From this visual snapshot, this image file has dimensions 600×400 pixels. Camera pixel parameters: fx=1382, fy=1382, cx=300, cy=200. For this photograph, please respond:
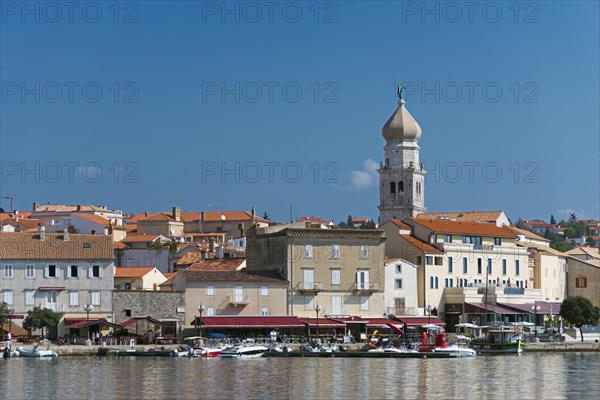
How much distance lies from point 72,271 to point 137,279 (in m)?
12.9

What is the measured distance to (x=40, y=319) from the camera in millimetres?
77812

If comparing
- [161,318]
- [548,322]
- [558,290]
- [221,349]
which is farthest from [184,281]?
[558,290]

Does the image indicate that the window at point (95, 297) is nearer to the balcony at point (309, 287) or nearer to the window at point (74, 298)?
the window at point (74, 298)

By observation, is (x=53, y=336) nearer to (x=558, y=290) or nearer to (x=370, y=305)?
(x=370, y=305)

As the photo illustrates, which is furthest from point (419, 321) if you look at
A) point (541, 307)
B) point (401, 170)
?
point (401, 170)

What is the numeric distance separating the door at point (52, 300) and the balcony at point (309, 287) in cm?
1511

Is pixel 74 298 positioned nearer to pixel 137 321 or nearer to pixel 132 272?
pixel 137 321

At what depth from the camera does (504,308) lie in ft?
315

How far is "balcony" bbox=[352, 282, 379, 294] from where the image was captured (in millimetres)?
88250

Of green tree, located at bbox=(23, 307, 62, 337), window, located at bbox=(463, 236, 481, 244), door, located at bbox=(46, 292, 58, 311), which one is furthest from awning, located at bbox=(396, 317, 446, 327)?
green tree, located at bbox=(23, 307, 62, 337)

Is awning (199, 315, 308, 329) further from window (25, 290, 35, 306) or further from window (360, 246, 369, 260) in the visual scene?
window (25, 290, 35, 306)

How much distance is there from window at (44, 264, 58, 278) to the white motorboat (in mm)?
12457

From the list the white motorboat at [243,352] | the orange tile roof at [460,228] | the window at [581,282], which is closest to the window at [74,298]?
the white motorboat at [243,352]

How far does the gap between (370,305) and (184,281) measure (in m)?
12.9
